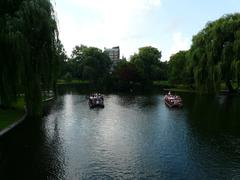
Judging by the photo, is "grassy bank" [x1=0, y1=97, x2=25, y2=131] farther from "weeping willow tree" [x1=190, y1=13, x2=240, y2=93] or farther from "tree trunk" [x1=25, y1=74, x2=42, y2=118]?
"weeping willow tree" [x1=190, y1=13, x2=240, y2=93]

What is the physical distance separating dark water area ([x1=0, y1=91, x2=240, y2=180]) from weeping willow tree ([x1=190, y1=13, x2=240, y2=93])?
23672 mm

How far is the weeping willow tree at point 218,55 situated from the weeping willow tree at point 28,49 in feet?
125

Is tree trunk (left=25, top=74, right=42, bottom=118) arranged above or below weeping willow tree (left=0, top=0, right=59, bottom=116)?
below

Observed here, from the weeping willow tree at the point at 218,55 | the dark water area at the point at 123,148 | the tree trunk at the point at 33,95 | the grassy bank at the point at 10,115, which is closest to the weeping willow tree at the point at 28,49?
the tree trunk at the point at 33,95

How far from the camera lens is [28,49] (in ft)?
102

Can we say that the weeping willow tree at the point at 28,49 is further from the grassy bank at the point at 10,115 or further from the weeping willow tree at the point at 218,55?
the weeping willow tree at the point at 218,55

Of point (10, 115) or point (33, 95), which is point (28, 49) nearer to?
point (33, 95)

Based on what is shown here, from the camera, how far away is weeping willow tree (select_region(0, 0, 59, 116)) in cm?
3044

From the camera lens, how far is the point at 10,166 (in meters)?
21.2

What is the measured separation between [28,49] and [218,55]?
145ft

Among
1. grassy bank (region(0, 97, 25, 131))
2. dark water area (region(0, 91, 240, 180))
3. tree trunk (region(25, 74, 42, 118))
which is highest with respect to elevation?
tree trunk (region(25, 74, 42, 118))

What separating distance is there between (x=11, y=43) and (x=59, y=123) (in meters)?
10.3

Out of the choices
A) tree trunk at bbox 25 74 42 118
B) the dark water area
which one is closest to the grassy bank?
the dark water area

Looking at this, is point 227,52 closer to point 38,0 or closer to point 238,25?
point 238,25
